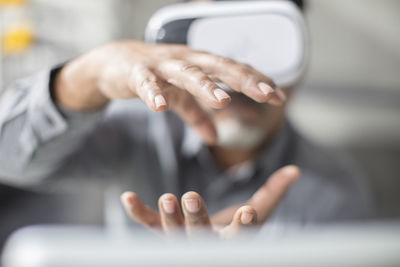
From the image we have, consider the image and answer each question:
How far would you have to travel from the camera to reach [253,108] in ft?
1.28

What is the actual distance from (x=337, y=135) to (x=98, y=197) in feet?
1.48

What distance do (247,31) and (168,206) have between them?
11 centimetres

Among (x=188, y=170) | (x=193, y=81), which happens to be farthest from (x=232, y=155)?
(x=193, y=81)

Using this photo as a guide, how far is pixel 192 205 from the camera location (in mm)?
184

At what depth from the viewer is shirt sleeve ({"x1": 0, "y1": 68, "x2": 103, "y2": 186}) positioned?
0.28 metres

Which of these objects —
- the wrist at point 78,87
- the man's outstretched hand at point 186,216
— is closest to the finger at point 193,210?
the man's outstretched hand at point 186,216

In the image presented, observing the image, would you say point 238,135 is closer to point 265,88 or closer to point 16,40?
point 265,88

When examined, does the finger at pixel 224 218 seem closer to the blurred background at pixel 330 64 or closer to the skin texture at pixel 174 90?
the skin texture at pixel 174 90

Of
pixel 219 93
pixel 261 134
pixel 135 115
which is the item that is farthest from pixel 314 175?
pixel 219 93

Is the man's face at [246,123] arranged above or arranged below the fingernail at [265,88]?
above

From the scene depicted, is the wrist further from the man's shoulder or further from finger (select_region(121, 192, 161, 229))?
the man's shoulder

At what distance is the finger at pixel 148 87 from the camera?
168 millimetres

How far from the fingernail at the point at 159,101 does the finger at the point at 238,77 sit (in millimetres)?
38

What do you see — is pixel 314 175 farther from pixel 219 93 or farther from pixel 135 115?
pixel 219 93
